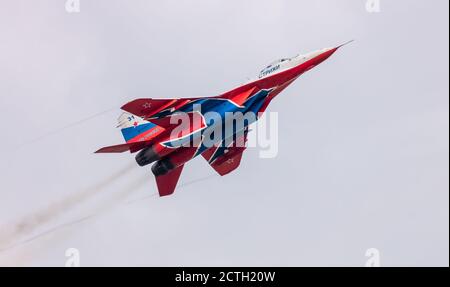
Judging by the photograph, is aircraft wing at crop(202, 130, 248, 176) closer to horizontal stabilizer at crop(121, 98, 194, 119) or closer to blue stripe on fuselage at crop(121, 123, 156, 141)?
blue stripe on fuselage at crop(121, 123, 156, 141)

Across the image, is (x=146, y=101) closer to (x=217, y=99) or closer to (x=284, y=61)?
(x=217, y=99)

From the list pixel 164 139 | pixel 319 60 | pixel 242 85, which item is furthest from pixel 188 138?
pixel 319 60

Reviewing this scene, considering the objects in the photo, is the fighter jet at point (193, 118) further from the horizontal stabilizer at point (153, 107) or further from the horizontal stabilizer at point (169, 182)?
the horizontal stabilizer at point (169, 182)

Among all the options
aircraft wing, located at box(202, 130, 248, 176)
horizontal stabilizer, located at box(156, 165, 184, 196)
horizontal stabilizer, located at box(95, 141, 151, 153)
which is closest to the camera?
horizontal stabilizer, located at box(95, 141, 151, 153)

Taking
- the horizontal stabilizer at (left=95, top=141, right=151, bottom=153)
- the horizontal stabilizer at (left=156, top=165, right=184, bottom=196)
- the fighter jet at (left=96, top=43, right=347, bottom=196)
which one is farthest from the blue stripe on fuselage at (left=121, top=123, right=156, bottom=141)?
the horizontal stabilizer at (left=156, top=165, right=184, bottom=196)

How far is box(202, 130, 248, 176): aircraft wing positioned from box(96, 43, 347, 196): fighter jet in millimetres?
2413

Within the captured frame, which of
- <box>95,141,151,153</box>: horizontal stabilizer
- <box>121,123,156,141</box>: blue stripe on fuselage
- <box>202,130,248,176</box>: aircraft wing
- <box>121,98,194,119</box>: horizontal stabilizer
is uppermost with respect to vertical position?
<box>121,98,194,119</box>: horizontal stabilizer

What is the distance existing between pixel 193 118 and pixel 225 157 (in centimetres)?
504

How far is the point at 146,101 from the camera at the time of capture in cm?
4078

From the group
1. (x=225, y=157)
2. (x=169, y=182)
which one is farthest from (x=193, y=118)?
(x=225, y=157)

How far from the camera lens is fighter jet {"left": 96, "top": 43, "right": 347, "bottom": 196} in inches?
1614

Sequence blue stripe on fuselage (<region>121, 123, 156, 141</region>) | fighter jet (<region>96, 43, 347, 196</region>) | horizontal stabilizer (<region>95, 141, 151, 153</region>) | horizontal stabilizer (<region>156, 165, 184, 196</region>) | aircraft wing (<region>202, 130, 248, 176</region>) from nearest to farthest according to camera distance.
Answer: fighter jet (<region>96, 43, 347, 196</region>) < horizontal stabilizer (<region>95, 141, 151, 153</region>) < blue stripe on fuselage (<region>121, 123, 156, 141</region>) < horizontal stabilizer (<region>156, 165, 184, 196</region>) < aircraft wing (<region>202, 130, 248, 176</region>)

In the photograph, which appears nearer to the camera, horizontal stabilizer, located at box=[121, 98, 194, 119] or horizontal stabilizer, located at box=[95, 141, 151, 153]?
horizontal stabilizer, located at box=[121, 98, 194, 119]

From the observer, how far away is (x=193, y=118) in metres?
41.4
